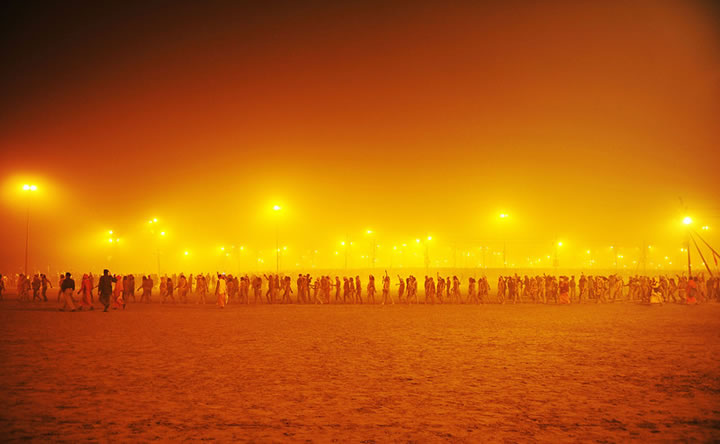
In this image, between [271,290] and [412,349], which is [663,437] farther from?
[271,290]

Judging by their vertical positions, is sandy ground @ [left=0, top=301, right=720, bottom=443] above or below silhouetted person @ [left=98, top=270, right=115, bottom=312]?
below

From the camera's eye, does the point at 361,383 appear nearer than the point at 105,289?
Yes

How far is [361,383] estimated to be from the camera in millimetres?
9945

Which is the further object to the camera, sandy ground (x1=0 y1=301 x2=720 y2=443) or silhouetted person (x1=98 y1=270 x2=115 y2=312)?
silhouetted person (x1=98 y1=270 x2=115 y2=312)

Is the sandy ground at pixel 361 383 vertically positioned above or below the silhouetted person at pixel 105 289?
below

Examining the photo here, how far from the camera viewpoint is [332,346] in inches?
576

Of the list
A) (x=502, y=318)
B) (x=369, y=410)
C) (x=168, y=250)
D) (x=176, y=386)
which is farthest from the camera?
(x=168, y=250)

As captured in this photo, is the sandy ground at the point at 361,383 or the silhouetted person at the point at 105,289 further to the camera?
the silhouetted person at the point at 105,289

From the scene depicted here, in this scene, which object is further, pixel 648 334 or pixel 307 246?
pixel 307 246

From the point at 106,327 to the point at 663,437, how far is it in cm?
1829

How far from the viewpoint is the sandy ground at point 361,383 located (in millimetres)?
7141

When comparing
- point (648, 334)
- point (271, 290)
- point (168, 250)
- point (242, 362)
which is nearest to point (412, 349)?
point (242, 362)

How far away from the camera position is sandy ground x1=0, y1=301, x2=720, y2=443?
7.14 m

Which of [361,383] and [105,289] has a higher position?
[105,289]
